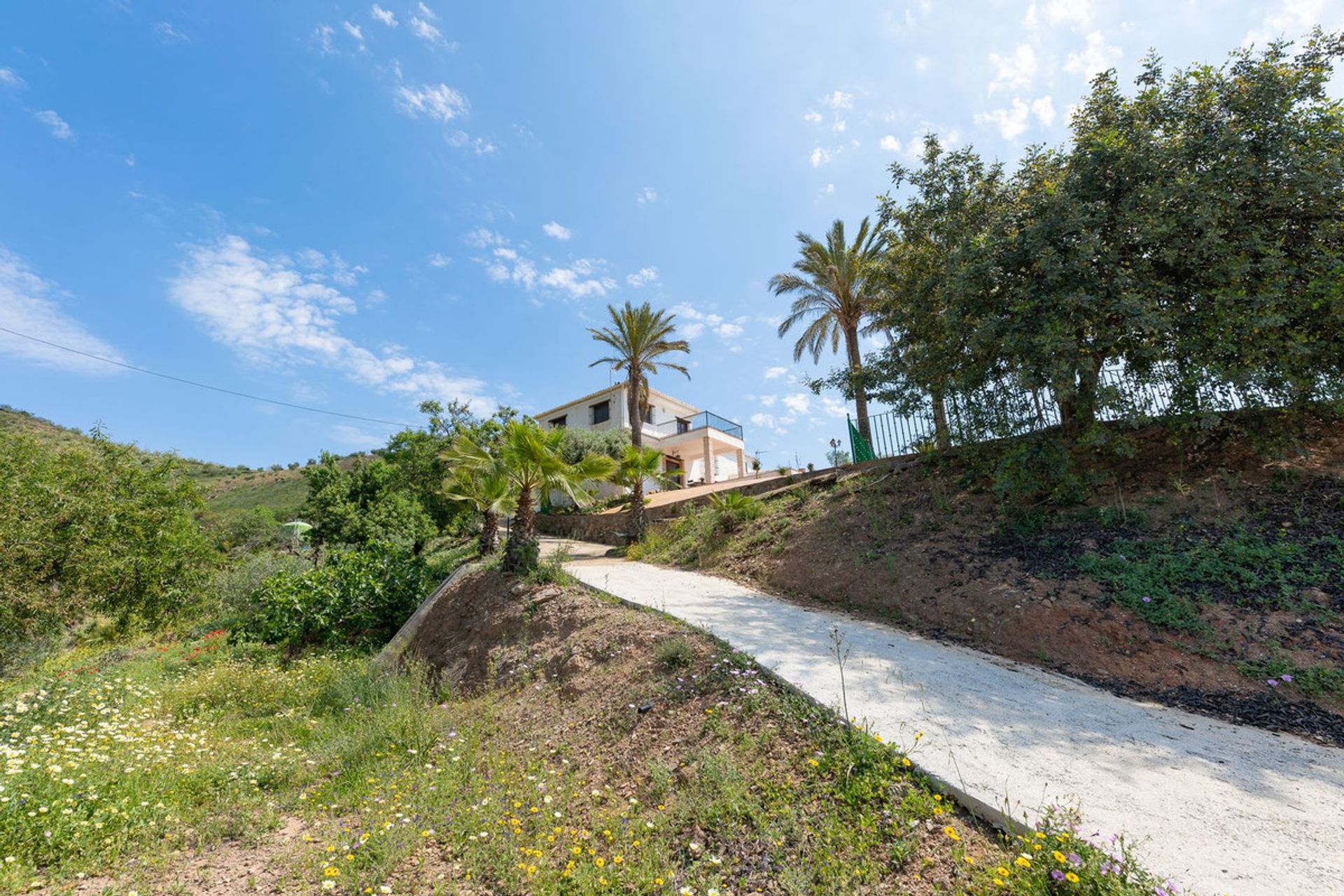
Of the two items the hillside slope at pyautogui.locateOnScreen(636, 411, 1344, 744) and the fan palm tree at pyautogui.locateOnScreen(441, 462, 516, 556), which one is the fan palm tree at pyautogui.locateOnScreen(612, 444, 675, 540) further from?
the hillside slope at pyautogui.locateOnScreen(636, 411, 1344, 744)

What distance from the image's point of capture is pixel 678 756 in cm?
358

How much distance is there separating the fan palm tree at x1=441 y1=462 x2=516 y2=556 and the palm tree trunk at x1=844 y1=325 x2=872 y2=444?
6.89m

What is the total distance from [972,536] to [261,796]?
8.28 meters

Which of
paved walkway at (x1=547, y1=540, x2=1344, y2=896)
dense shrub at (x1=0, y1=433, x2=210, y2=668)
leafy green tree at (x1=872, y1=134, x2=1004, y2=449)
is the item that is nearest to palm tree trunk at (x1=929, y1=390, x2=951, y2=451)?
leafy green tree at (x1=872, y1=134, x2=1004, y2=449)

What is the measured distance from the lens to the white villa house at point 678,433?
97.1 feet

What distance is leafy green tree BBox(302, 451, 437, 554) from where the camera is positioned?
18.5 metres

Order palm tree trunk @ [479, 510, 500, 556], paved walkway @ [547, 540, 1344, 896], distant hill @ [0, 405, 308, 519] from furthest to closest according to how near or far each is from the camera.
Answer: distant hill @ [0, 405, 308, 519] < palm tree trunk @ [479, 510, 500, 556] < paved walkway @ [547, 540, 1344, 896]

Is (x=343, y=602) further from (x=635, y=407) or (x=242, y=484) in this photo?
(x=242, y=484)

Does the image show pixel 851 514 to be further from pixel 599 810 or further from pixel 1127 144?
pixel 599 810

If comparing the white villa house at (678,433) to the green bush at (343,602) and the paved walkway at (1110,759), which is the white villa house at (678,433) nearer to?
the green bush at (343,602)

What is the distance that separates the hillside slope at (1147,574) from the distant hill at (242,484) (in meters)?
39.0

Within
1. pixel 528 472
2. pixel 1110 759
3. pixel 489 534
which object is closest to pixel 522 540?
pixel 528 472

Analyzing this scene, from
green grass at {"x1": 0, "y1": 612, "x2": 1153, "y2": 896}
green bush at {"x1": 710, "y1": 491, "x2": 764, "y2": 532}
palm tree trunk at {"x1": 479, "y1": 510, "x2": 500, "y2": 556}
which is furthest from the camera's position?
palm tree trunk at {"x1": 479, "y1": 510, "x2": 500, "y2": 556}

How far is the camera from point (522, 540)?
8914 millimetres
